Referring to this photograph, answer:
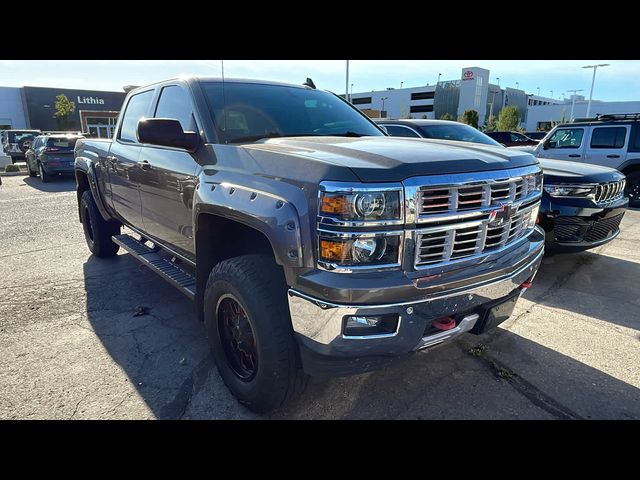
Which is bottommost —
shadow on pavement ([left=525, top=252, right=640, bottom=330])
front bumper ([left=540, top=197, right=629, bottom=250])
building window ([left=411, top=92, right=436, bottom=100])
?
shadow on pavement ([left=525, top=252, right=640, bottom=330])

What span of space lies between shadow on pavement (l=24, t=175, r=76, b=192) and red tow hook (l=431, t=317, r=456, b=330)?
1339cm

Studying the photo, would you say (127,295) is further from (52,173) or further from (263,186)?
(52,173)

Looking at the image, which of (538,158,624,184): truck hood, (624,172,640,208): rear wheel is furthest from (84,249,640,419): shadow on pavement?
(624,172,640,208): rear wheel

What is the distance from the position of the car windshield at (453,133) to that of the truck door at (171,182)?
4.07 meters

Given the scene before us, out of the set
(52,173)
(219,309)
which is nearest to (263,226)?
(219,309)

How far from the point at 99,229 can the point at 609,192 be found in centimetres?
619

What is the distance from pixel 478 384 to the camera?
2.82 metres

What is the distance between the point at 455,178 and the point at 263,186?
3.17ft

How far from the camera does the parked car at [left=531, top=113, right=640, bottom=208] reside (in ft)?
30.2

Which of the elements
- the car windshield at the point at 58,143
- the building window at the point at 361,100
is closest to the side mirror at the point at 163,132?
the car windshield at the point at 58,143

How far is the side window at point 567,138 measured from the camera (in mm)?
9469

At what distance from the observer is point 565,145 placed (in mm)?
9578

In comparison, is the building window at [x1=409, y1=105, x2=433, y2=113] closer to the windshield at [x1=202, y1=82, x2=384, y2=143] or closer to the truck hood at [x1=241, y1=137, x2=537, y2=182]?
the windshield at [x1=202, y1=82, x2=384, y2=143]
